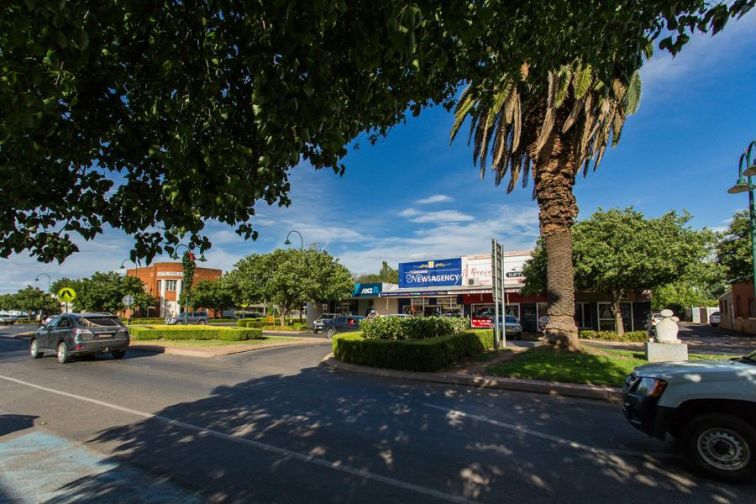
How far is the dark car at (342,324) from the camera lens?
29.9 metres

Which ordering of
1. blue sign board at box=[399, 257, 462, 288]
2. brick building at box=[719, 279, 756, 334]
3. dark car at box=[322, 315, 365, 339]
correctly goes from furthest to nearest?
blue sign board at box=[399, 257, 462, 288]
brick building at box=[719, 279, 756, 334]
dark car at box=[322, 315, 365, 339]

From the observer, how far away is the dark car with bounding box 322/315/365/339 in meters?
29.9

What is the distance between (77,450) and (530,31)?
7335 mm

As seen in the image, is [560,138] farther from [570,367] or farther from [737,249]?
[737,249]

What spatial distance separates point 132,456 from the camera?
5.14 metres

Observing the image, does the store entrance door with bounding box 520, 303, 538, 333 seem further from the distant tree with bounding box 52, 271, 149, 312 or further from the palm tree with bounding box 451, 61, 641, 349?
the distant tree with bounding box 52, 271, 149, 312

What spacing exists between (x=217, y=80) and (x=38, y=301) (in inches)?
3244

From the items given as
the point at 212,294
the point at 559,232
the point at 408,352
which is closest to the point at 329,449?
the point at 408,352

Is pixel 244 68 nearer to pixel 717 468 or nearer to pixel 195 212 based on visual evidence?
pixel 195 212

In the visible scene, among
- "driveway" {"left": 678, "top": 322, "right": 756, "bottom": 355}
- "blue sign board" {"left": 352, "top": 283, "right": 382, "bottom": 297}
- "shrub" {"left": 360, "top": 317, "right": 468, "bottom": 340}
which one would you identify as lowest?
"driveway" {"left": 678, "top": 322, "right": 756, "bottom": 355}

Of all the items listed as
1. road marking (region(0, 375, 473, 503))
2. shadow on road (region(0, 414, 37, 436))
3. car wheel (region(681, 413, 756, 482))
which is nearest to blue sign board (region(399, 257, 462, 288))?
road marking (region(0, 375, 473, 503))

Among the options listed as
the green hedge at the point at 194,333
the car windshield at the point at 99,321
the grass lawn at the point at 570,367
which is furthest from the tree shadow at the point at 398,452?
the green hedge at the point at 194,333

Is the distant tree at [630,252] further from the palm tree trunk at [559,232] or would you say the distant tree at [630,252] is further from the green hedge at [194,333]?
the green hedge at [194,333]

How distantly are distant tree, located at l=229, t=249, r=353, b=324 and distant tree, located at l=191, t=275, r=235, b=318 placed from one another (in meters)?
18.1
